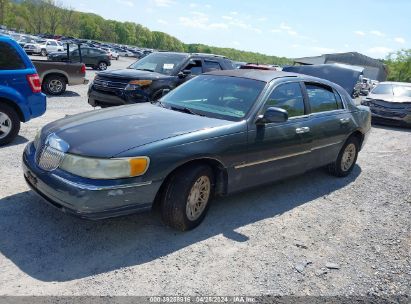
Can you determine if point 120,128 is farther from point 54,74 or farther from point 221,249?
point 54,74

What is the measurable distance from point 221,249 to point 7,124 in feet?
14.3

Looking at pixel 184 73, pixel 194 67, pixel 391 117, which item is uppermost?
pixel 194 67

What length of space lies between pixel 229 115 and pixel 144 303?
2.26 m

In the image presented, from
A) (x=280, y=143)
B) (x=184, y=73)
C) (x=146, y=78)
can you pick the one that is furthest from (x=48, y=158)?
(x=184, y=73)

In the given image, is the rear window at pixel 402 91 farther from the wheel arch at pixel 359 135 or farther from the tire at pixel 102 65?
the tire at pixel 102 65

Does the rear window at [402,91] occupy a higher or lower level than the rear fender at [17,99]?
higher

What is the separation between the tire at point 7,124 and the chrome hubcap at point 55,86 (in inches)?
263

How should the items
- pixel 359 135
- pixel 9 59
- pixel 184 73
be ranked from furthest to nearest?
pixel 184 73, pixel 359 135, pixel 9 59

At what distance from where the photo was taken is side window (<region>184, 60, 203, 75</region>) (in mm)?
9392

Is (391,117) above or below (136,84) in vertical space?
below

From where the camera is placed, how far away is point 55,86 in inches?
496

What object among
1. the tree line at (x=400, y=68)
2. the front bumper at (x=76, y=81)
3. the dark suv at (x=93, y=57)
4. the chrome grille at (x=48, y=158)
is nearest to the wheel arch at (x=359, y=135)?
the chrome grille at (x=48, y=158)

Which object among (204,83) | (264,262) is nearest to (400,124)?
(204,83)

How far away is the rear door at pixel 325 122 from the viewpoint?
527 centimetres
